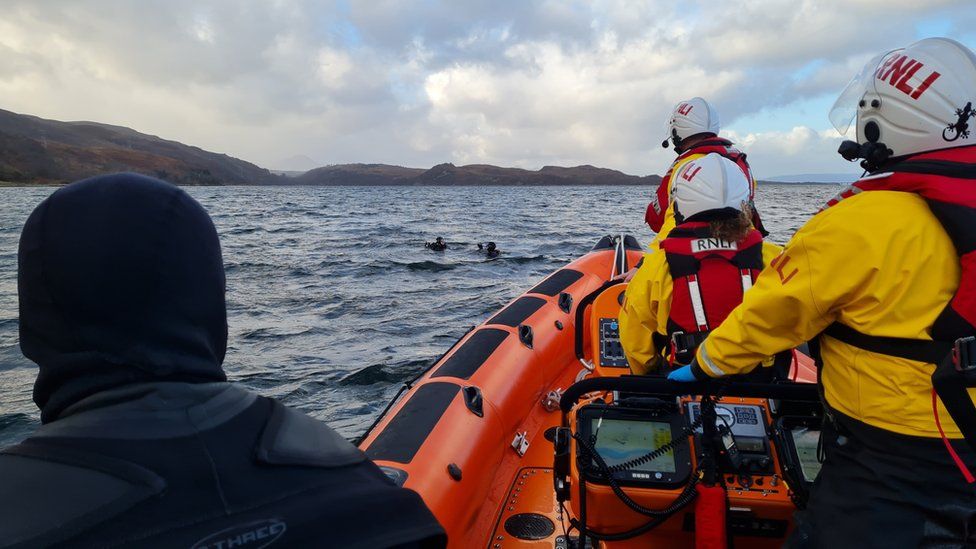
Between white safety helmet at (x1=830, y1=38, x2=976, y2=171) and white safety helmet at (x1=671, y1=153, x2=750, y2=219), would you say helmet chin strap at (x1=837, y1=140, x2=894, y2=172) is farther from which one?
white safety helmet at (x1=671, y1=153, x2=750, y2=219)

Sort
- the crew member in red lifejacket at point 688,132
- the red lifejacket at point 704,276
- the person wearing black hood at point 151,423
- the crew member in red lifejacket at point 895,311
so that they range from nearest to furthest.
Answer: the person wearing black hood at point 151,423
the crew member in red lifejacket at point 895,311
the red lifejacket at point 704,276
the crew member in red lifejacket at point 688,132

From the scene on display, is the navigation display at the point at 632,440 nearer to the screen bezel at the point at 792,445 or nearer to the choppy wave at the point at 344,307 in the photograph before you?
the screen bezel at the point at 792,445

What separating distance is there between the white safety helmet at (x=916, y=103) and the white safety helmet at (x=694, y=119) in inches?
119

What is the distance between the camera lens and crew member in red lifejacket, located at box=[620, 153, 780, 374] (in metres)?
2.43

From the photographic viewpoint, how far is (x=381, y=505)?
0.82 metres

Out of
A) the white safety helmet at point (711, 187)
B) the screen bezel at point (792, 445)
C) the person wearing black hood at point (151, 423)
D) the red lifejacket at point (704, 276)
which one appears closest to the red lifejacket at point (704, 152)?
the white safety helmet at point (711, 187)

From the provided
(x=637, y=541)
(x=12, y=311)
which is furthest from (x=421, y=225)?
(x=637, y=541)

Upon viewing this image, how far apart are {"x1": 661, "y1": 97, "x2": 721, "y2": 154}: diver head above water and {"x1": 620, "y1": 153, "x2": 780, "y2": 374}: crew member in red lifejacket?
6.94ft

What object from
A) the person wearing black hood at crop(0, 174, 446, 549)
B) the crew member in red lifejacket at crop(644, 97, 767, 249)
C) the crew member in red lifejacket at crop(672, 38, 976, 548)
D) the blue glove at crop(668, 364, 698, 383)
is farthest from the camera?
the crew member in red lifejacket at crop(644, 97, 767, 249)

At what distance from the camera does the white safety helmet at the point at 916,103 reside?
1.41 m

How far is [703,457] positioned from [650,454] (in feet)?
0.53

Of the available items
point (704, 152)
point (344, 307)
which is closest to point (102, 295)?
point (704, 152)

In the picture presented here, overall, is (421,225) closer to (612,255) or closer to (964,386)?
(612,255)

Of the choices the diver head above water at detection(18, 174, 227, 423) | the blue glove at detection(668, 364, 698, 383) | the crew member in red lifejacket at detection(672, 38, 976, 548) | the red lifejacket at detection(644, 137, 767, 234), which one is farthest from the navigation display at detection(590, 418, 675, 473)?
the red lifejacket at detection(644, 137, 767, 234)
